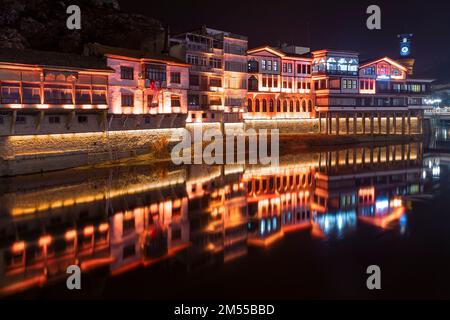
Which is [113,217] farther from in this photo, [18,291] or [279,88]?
[279,88]

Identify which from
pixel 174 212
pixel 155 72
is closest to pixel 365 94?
pixel 155 72

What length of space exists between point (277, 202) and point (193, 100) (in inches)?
1038

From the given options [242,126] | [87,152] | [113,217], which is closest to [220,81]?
[242,126]

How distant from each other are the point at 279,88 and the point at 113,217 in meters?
45.0

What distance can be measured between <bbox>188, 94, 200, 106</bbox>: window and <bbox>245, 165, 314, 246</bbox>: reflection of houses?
15.3 meters

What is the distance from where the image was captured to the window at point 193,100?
2047 inches

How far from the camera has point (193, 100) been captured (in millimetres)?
52625

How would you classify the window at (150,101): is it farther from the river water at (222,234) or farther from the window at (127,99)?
the river water at (222,234)

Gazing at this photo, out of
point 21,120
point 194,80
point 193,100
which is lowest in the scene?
point 21,120

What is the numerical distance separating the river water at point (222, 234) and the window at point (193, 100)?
1437cm

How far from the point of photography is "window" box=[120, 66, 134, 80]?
43.3 m

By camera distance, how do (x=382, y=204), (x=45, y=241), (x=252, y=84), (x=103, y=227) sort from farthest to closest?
(x=252, y=84) → (x=382, y=204) → (x=103, y=227) → (x=45, y=241)

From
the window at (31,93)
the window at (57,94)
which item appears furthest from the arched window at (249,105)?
the window at (31,93)

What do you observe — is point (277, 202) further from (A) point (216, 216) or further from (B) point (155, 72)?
(B) point (155, 72)
